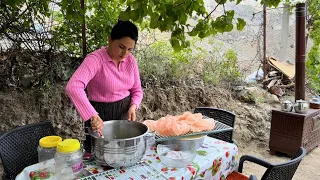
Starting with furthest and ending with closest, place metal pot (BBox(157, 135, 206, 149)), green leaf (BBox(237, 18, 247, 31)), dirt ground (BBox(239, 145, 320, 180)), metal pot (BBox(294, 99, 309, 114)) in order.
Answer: metal pot (BBox(294, 99, 309, 114)), dirt ground (BBox(239, 145, 320, 180)), green leaf (BBox(237, 18, 247, 31)), metal pot (BBox(157, 135, 206, 149))

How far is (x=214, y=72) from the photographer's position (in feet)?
16.4

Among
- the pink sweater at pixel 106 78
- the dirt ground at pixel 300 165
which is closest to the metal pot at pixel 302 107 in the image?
the dirt ground at pixel 300 165

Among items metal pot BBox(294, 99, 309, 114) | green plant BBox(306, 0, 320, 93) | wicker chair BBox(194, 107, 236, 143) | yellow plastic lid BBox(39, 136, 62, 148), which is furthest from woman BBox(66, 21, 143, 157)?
green plant BBox(306, 0, 320, 93)

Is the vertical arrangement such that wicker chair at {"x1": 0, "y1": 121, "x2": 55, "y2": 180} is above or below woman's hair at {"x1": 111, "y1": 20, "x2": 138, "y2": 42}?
below

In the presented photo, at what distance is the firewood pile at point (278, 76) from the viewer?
5714 mm

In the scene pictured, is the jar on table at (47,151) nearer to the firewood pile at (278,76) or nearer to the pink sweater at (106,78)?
the pink sweater at (106,78)

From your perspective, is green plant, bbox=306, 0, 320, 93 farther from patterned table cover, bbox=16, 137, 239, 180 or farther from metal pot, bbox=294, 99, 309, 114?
patterned table cover, bbox=16, 137, 239, 180

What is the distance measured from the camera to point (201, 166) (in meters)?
1.53

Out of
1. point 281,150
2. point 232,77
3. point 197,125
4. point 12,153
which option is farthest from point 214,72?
point 12,153

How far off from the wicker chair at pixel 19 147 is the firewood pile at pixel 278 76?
16.0 feet

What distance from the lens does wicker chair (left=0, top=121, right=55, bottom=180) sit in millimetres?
1737

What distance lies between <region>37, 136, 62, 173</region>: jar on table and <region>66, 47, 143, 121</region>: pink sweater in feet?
1.02

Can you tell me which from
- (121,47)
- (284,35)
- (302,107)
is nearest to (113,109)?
(121,47)

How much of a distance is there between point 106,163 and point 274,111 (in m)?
3.00
